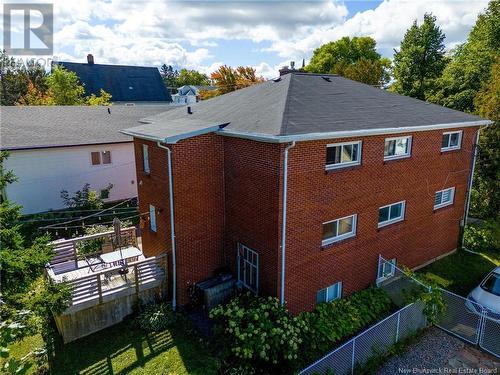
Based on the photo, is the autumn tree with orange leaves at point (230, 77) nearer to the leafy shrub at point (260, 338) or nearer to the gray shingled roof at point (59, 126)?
the gray shingled roof at point (59, 126)

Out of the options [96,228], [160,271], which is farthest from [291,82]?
[96,228]

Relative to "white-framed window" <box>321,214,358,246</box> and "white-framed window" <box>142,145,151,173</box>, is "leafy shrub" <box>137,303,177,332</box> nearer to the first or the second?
"white-framed window" <box>142,145,151,173</box>

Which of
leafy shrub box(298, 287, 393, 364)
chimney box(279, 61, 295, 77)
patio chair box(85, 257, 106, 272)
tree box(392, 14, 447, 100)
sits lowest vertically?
leafy shrub box(298, 287, 393, 364)

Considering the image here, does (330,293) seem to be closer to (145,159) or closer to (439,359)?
(439,359)

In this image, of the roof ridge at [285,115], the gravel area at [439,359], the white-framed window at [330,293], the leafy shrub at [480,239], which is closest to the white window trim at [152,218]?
the roof ridge at [285,115]

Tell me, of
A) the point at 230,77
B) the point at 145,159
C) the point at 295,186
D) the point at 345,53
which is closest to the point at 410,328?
the point at 295,186

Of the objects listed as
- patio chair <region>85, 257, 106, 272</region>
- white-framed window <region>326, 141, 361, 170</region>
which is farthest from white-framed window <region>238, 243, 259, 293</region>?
patio chair <region>85, 257, 106, 272</region>

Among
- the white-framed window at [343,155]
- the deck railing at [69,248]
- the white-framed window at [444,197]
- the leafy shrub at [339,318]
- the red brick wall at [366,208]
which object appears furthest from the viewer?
the white-framed window at [444,197]
